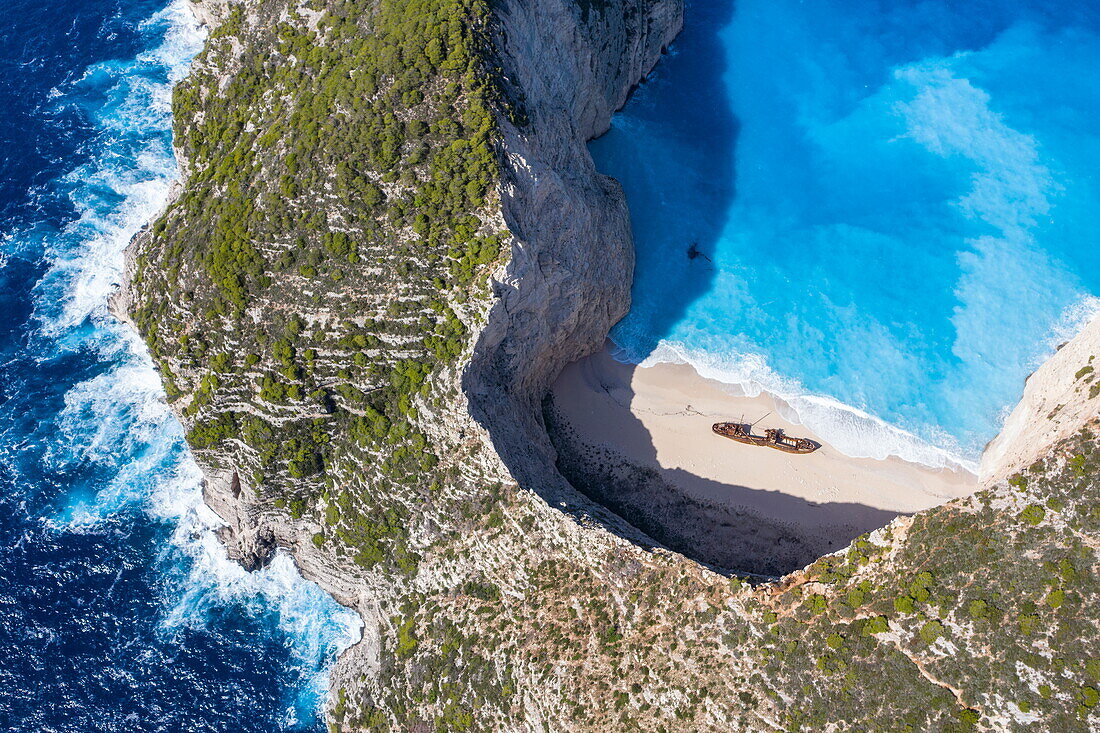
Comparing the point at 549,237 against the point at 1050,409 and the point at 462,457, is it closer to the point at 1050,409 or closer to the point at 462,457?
the point at 462,457

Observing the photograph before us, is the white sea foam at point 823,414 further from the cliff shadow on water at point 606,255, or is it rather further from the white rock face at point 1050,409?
the cliff shadow on water at point 606,255

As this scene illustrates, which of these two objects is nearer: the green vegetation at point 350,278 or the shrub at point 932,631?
the shrub at point 932,631

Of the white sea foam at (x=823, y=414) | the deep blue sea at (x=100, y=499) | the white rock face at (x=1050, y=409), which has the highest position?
the white rock face at (x=1050, y=409)

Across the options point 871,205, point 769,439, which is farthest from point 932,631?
point 871,205

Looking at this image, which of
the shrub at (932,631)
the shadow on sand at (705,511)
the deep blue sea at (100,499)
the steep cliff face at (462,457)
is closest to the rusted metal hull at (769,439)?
the shadow on sand at (705,511)

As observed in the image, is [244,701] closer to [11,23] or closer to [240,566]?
[240,566]

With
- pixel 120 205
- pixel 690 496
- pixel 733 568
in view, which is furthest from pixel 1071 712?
pixel 120 205
